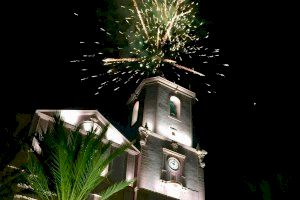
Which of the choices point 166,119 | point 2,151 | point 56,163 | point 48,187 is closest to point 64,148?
point 56,163

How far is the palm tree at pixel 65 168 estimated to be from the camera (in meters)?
14.5

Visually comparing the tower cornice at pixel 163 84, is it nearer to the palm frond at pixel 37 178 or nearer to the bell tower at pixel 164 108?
the bell tower at pixel 164 108

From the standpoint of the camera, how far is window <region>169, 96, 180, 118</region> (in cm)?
3090

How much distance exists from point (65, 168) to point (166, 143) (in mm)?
14102

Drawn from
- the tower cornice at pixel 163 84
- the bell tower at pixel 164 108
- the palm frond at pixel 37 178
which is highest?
the tower cornice at pixel 163 84

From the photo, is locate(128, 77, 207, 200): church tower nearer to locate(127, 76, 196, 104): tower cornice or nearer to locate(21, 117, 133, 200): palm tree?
locate(127, 76, 196, 104): tower cornice

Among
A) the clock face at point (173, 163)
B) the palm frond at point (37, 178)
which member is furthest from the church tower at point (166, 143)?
the palm frond at point (37, 178)

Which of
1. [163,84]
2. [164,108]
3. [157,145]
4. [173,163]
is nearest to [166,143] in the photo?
[157,145]

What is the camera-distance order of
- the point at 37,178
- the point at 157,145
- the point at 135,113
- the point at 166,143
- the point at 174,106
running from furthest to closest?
the point at 135,113, the point at 174,106, the point at 166,143, the point at 157,145, the point at 37,178

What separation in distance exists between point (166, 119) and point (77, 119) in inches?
297

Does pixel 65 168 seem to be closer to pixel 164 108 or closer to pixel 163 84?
pixel 164 108

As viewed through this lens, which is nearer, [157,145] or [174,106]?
[157,145]

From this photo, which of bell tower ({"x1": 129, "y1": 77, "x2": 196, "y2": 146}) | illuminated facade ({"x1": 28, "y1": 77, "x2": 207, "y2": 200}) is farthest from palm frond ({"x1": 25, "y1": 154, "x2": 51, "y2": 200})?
bell tower ({"x1": 129, "y1": 77, "x2": 196, "y2": 146})

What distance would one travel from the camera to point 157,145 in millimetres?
27234
